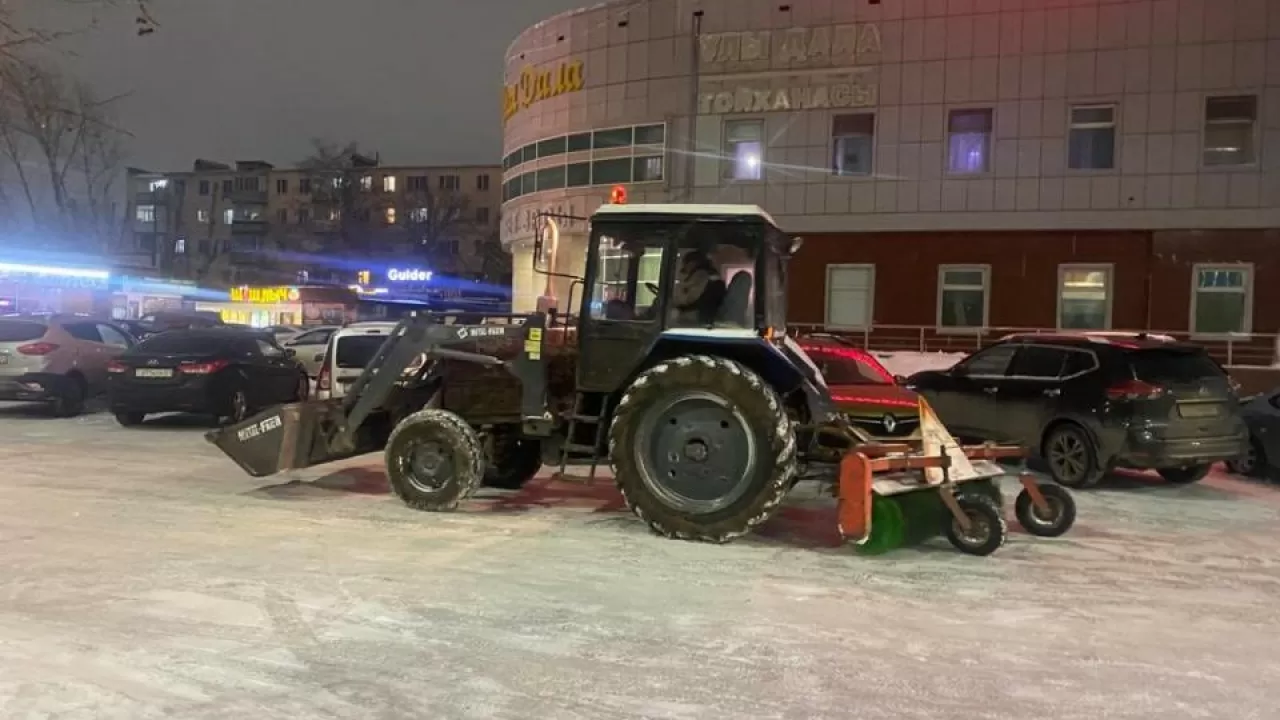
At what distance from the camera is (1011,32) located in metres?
20.5

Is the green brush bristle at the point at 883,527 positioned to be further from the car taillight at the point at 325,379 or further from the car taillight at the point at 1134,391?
the car taillight at the point at 325,379

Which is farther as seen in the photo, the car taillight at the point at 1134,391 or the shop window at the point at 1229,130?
the shop window at the point at 1229,130

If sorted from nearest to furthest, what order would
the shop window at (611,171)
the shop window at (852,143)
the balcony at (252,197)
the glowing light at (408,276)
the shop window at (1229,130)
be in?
the shop window at (1229,130) < the shop window at (852,143) < the shop window at (611,171) < the glowing light at (408,276) < the balcony at (252,197)

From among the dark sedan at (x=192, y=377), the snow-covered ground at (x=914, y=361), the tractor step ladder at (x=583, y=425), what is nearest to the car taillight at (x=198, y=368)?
the dark sedan at (x=192, y=377)

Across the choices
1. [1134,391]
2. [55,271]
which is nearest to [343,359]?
[1134,391]

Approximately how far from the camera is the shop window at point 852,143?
869 inches

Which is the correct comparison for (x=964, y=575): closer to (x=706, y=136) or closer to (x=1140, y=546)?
(x=1140, y=546)

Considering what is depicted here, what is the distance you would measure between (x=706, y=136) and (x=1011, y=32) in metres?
7.36

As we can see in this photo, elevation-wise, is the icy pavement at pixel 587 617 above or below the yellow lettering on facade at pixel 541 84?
below

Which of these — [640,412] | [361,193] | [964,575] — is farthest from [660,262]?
[361,193]

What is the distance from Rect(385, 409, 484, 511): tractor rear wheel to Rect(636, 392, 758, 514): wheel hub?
1635mm

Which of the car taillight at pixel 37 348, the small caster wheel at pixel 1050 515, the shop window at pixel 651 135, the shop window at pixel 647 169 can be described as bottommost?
the small caster wheel at pixel 1050 515

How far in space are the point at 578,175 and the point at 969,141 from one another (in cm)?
1036

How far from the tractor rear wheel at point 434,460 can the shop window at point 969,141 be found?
16.9 m
